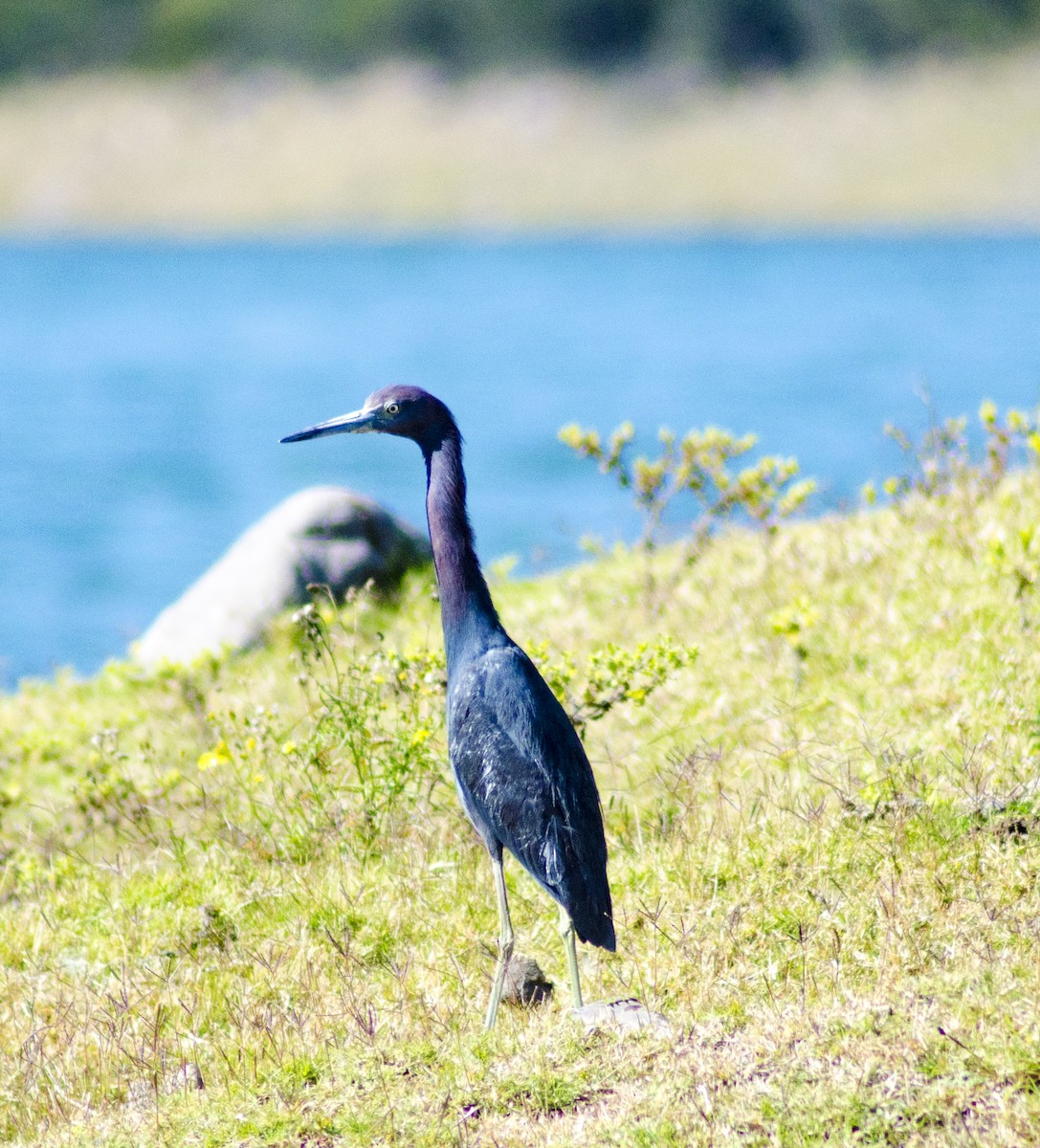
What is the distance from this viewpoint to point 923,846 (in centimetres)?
532

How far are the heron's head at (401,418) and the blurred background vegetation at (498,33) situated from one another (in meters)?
110

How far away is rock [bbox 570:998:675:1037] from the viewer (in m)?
4.41

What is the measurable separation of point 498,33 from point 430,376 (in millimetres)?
78428

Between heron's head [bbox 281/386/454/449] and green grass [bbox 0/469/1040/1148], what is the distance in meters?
1.31

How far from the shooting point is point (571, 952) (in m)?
4.68

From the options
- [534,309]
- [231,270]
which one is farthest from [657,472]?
[231,270]

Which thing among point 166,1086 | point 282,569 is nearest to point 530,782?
point 166,1086

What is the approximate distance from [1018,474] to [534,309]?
56302 millimetres

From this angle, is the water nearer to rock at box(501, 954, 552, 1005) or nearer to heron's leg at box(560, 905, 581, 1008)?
rock at box(501, 954, 552, 1005)

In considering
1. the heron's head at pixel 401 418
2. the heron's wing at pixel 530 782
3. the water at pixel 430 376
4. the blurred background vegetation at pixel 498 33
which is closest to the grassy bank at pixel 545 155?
the blurred background vegetation at pixel 498 33

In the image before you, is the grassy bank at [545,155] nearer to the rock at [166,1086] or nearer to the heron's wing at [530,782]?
the heron's wing at [530,782]

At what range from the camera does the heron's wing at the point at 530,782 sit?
473cm

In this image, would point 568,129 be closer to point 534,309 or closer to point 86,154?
point 86,154

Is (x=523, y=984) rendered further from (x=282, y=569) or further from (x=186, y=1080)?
(x=282, y=569)
